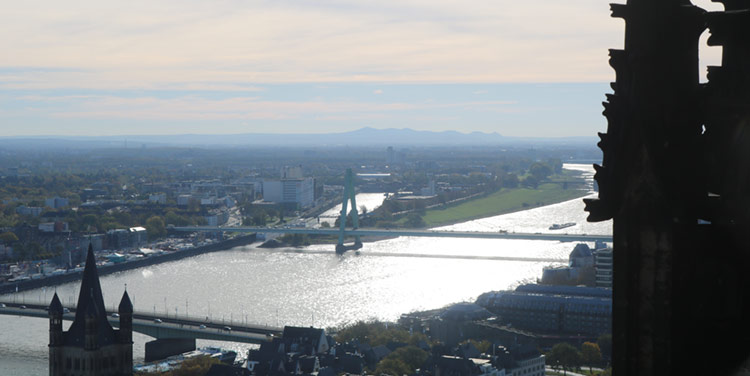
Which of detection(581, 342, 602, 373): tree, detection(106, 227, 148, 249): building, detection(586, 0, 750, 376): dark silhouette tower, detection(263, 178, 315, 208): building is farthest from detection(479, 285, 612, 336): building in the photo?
detection(263, 178, 315, 208): building

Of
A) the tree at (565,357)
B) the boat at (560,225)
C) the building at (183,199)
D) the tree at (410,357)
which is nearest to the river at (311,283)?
the boat at (560,225)

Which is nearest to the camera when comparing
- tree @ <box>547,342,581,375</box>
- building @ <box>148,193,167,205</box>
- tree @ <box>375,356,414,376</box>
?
tree @ <box>375,356,414,376</box>

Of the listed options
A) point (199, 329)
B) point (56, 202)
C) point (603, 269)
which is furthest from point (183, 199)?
point (199, 329)

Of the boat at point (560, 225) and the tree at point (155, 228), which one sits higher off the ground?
the boat at point (560, 225)

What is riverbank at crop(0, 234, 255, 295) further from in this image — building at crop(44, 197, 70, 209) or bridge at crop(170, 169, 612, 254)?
building at crop(44, 197, 70, 209)

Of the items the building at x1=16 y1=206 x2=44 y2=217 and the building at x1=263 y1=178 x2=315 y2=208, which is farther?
the building at x1=263 y1=178 x2=315 y2=208

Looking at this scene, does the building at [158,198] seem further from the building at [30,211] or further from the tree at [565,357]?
the tree at [565,357]

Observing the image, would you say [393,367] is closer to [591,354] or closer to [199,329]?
[591,354]
